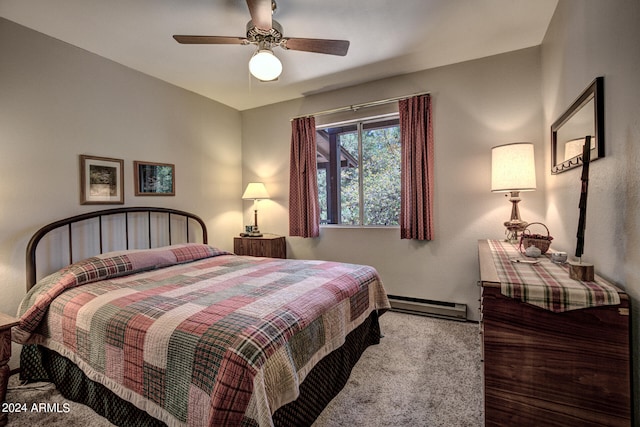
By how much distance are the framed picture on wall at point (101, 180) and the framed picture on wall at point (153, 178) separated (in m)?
0.16

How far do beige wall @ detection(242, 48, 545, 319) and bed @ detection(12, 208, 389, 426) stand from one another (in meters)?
Answer: 1.01

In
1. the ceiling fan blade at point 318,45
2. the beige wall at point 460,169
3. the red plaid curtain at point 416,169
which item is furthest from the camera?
the red plaid curtain at point 416,169

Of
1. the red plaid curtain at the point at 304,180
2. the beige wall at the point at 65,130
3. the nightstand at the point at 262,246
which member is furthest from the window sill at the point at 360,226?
the beige wall at the point at 65,130

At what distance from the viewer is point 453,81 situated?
305cm

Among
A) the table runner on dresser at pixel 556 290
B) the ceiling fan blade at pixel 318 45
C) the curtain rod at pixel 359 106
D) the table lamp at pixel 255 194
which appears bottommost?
the table runner on dresser at pixel 556 290

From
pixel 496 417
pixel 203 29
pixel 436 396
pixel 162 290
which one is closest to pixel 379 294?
pixel 436 396

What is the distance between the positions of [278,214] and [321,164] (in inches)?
36.7

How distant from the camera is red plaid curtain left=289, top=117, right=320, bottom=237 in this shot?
374cm

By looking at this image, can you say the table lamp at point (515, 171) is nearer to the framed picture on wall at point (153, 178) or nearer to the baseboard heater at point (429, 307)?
the baseboard heater at point (429, 307)

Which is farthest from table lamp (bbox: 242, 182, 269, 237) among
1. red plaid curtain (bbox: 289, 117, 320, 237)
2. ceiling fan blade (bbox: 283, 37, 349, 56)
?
ceiling fan blade (bbox: 283, 37, 349, 56)

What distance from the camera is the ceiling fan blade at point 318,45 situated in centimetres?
201

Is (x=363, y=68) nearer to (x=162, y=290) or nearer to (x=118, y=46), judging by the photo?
(x=118, y=46)

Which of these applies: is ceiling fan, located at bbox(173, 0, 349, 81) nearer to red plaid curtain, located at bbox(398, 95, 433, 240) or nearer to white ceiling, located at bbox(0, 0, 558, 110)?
white ceiling, located at bbox(0, 0, 558, 110)

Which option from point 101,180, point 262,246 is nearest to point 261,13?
point 101,180
